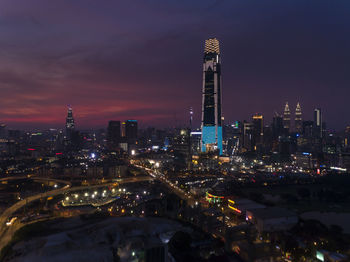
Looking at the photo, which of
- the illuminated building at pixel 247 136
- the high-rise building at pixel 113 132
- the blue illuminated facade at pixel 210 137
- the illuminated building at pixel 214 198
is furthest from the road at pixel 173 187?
the high-rise building at pixel 113 132

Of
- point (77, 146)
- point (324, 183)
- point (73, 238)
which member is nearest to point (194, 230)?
point (73, 238)

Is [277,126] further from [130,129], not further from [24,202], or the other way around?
[24,202]

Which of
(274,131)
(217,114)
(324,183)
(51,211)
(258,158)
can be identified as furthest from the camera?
(274,131)

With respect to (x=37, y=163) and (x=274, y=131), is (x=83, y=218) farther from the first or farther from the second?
(x=274, y=131)

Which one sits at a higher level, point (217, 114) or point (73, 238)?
point (217, 114)

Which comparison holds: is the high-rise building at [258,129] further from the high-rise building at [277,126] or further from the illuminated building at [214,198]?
the illuminated building at [214,198]

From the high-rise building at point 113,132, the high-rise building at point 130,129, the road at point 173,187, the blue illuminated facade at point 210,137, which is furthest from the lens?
the high-rise building at point 130,129

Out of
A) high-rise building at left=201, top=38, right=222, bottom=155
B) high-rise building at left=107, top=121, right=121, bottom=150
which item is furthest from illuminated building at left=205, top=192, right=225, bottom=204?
high-rise building at left=107, top=121, right=121, bottom=150
